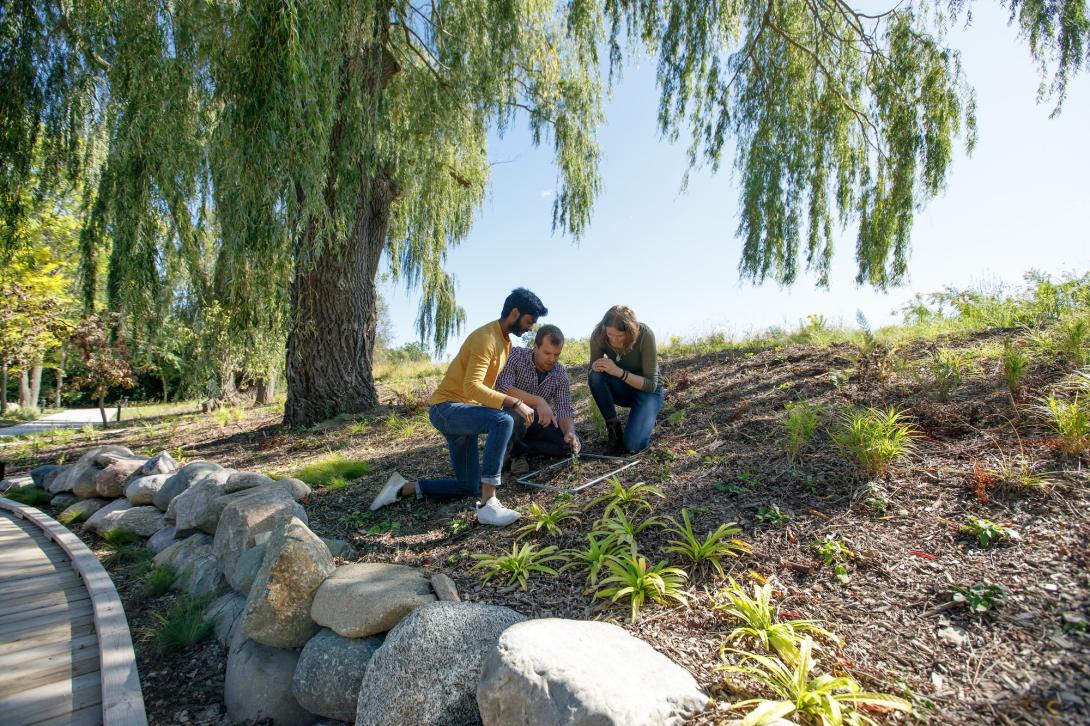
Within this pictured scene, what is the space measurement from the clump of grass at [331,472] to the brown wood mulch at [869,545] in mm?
185

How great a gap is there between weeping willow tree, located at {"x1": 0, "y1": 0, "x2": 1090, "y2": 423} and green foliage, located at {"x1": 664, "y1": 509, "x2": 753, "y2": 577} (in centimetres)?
383

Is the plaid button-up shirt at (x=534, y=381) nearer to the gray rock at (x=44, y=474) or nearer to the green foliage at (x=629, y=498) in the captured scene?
the green foliage at (x=629, y=498)

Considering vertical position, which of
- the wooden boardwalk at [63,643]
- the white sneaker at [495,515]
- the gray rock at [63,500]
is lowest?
the gray rock at [63,500]

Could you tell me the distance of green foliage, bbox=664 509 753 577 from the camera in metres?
2.07

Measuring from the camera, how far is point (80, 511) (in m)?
4.78

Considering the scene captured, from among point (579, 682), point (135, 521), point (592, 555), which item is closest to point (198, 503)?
point (135, 521)

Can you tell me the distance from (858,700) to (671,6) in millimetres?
6041

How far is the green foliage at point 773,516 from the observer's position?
7.49 feet

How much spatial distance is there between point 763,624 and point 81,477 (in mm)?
6465

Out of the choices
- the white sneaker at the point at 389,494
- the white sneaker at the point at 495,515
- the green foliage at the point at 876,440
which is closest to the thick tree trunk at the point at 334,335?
the white sneaker at the point at 389,494

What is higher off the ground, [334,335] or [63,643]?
[334,335]

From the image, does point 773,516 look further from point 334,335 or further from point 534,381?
point 334,335

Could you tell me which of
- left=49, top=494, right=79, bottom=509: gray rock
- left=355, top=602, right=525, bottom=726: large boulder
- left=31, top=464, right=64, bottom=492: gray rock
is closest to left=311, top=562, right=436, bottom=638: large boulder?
left=355, top=602, right=525, bottom=726: large boulder

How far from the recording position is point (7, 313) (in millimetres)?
11648
